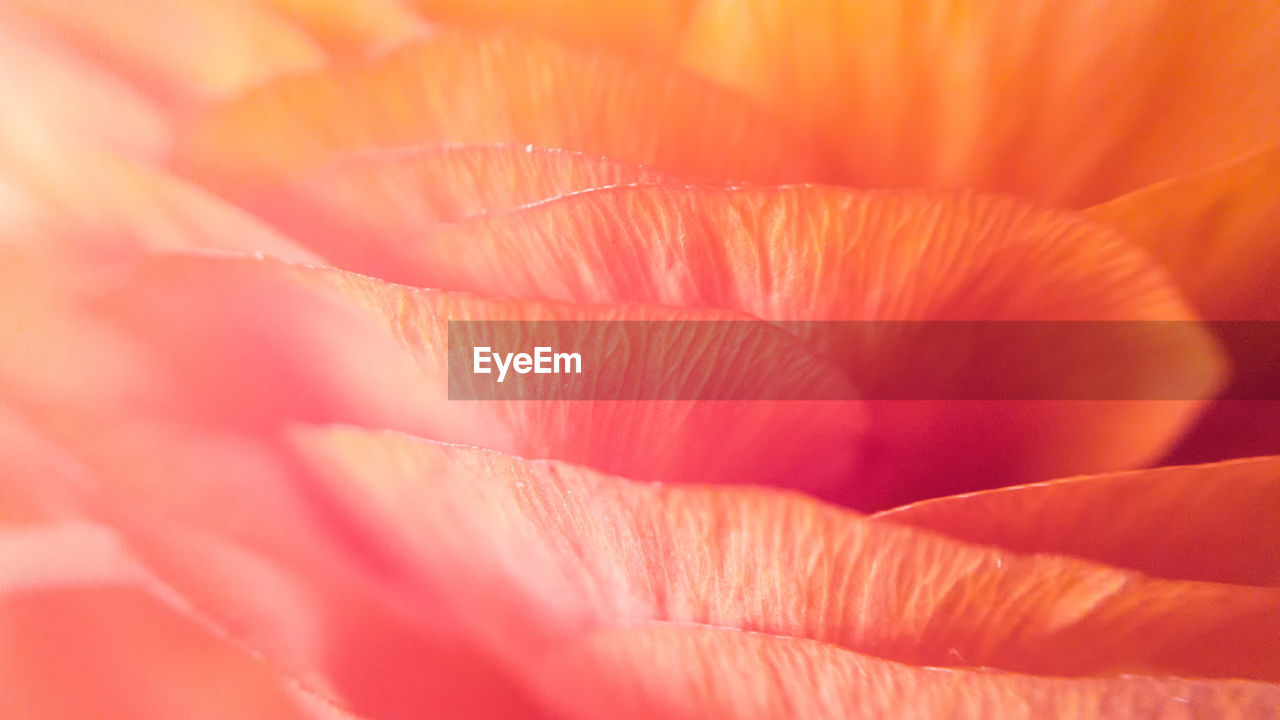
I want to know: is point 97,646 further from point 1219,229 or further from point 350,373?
point 1219,229

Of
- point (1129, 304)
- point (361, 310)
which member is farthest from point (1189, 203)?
point (361, 310)

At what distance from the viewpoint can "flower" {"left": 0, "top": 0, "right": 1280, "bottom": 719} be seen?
118mm

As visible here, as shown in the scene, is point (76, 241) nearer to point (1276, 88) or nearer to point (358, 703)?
point (358, 703)

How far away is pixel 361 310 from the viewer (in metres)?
0.13

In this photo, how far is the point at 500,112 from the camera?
5.6 inches

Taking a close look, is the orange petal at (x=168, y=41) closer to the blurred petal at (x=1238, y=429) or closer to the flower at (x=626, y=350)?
the flower at (x=626, y=350)

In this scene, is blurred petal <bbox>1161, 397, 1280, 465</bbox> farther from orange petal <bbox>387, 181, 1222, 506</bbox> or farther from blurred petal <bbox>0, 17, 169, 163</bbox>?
blurred petal <bbox>0, 17, 169, 163</bbox>

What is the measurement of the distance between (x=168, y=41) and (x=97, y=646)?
10 cm

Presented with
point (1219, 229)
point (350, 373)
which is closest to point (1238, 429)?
point (1219, 229)

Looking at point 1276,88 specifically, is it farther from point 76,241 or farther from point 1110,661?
point 76,241

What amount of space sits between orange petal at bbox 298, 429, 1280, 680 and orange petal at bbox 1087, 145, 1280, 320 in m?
0.05

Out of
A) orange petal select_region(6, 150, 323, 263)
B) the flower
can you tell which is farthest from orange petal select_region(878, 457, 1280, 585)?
orange petal select_region(6, 150, 323, 263)

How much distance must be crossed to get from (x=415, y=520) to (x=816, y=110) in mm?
92

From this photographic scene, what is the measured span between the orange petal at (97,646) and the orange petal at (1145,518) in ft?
0.34
